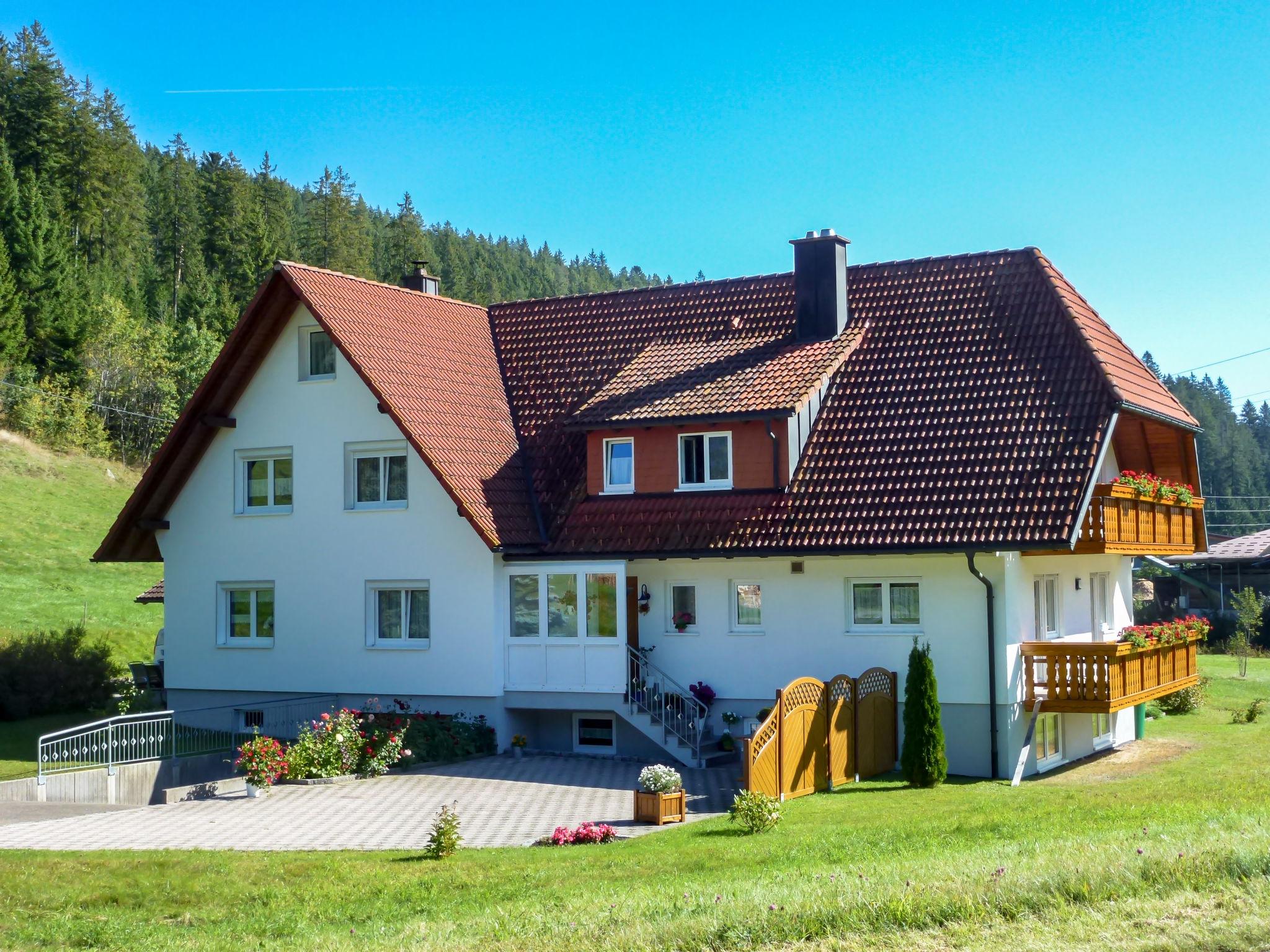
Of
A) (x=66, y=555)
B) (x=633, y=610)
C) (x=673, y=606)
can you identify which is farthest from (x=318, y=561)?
(x=66, y=555)

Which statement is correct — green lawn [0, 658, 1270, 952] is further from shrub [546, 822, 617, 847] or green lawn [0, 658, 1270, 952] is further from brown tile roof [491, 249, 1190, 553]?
brown tile roof [491, 249, 1190, 553]

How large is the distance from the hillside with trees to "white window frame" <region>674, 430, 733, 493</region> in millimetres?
46670

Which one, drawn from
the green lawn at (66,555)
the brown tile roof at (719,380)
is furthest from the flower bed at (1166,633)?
the green lawn at (66,555)

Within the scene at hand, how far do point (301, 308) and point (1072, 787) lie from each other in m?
17.3

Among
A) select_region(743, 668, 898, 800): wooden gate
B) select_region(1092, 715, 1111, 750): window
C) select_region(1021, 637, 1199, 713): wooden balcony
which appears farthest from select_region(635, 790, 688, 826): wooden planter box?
select_region(1092, 715, 1111, 750): window

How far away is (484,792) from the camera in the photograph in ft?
70.3

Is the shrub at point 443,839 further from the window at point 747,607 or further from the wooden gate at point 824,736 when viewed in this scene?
the window at point 747,607

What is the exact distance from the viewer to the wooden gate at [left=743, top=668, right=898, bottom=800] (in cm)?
1958

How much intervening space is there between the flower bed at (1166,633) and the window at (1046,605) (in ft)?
4.03

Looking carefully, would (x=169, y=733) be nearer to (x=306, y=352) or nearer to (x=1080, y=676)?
(x=306, y=352)

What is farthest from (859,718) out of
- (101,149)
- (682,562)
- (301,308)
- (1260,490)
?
(1260,490)

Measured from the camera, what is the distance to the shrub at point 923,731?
69.4ft

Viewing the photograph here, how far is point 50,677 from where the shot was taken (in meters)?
33.0

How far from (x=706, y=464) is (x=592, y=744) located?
19.0 ft
